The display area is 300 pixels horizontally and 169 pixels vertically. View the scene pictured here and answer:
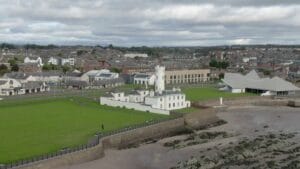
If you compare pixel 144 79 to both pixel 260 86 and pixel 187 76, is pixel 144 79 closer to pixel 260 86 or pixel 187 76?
pixel 187 76

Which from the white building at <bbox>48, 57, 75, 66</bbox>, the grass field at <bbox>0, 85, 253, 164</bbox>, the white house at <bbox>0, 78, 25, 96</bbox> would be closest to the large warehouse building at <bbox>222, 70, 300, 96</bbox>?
the grass field at <bbox>0, 85, 253, 164</bbox>

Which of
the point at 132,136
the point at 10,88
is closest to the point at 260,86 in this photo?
the point at 10,88

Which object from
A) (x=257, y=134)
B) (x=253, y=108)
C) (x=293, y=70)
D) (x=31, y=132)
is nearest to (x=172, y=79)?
(x=253, y=108)

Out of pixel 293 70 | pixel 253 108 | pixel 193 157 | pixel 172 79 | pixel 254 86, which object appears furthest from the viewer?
pixel 293 70

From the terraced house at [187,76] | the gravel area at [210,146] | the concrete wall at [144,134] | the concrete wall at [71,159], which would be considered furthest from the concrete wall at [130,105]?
the terraced house at [187,76]

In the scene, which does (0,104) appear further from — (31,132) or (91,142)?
(91,142)
